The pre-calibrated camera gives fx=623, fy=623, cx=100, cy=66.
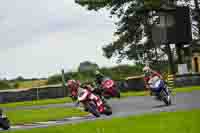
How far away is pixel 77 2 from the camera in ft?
188

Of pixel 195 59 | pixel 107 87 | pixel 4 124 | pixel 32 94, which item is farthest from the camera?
pixel 195 59

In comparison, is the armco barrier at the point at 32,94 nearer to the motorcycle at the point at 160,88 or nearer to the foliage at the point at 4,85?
the foliage at the point at 4,85

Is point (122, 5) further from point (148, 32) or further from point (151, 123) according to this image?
point (151, 123)

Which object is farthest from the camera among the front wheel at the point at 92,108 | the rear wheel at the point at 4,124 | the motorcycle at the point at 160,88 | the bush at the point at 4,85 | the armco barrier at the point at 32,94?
the bush at the point at 4,85

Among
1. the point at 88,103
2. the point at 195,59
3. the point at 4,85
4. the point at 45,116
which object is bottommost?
the point at 45,116

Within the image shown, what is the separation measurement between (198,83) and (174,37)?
8040mm

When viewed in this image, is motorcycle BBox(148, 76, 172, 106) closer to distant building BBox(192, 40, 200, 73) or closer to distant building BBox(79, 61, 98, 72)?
distant building BBox(79, 61, 98, 72)

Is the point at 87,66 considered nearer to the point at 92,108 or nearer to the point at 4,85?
the point at 92,108

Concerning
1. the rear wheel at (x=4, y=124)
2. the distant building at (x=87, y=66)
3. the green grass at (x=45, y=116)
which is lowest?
the green grass at (x=45, y=116)

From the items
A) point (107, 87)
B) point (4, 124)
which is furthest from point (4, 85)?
point (4, 124)

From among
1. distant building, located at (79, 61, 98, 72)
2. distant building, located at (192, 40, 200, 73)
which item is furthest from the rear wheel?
distant building, located at (192, 40, 200, 73)

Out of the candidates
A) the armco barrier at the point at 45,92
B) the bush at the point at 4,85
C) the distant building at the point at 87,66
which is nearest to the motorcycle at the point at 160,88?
the distant building at the point at 87,66

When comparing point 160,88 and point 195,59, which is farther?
point 195,59

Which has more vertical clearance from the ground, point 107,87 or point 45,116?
point 107,87
